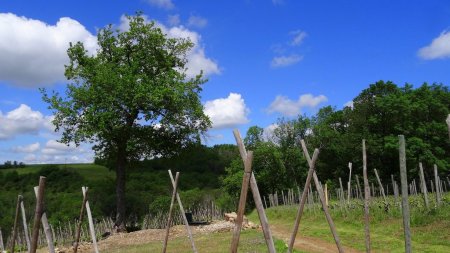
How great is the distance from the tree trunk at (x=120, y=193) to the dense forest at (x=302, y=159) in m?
1.96

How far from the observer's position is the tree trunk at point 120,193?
93.1 ft

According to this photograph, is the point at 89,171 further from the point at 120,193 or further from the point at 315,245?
the point at 315,245

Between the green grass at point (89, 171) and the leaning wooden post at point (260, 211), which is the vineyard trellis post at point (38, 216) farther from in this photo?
the green grass at point (89, 171)

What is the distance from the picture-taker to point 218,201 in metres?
43.1

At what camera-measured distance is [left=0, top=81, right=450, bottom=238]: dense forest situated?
40.7 metres

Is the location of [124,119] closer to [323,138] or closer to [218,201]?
[218,201]

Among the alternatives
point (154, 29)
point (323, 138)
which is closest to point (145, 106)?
point (154, 29)

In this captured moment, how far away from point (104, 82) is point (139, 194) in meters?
21.6

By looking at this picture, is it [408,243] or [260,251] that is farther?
[260,251]

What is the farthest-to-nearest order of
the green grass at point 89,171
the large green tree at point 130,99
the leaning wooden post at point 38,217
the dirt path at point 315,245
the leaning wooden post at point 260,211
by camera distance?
the green grass at point 89,171, the large green tree at point 130,99, the dirt path at point 315,245, the leaning wooden post at point 260,211, the leaning wooden post at point 38,217

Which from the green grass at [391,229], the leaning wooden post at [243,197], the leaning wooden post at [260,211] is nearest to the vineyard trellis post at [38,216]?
the leaning wooden post at [243,197]

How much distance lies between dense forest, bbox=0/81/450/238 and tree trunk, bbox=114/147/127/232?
196cm

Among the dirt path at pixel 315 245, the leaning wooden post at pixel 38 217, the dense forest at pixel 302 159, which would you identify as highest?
the dense forest at pixel 302 159

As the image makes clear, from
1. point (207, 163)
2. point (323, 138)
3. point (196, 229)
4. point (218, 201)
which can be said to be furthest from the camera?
point (207, 163)
